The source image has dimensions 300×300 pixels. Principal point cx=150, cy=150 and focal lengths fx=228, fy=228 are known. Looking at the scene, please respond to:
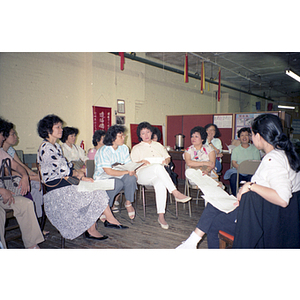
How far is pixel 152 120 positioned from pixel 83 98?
2.71 meters

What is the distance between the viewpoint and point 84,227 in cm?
227

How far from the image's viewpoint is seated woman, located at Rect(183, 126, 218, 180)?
3.21m

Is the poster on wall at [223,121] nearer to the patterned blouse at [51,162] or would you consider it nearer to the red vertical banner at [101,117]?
the red vertical banner at [101,117]

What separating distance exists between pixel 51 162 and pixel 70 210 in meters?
0.51

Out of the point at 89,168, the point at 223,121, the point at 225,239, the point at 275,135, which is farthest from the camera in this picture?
the point at 223,121

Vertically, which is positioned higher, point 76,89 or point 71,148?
point 76,89

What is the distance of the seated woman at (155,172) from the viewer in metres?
2.80

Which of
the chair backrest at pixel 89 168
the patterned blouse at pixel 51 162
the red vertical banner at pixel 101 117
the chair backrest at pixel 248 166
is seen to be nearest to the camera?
the patterned blouse at pixel 51 162

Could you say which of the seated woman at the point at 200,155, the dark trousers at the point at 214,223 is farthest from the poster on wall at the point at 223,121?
the dark trousers at the point at 214,223

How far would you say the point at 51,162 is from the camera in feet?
7.18

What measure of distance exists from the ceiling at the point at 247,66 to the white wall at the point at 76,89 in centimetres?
83

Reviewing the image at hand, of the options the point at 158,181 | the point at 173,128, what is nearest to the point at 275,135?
the point at 158,181

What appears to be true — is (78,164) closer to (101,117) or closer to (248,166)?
(101,117)
